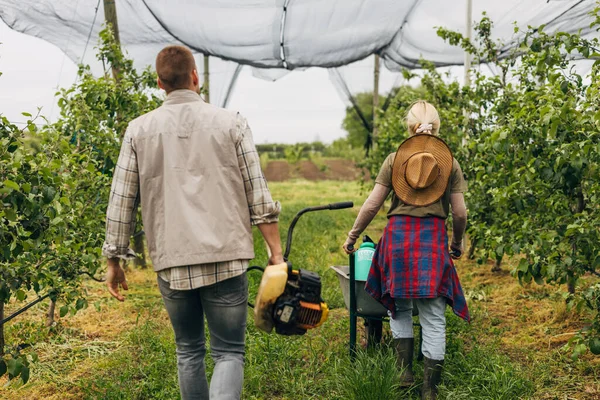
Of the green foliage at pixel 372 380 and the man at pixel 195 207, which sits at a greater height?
the man at pixel 195 207

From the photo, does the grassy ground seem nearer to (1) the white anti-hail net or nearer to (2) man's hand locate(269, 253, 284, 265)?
(2) man's hand locate(269, 253, 284, 265)

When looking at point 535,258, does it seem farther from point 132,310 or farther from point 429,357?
point 132,310

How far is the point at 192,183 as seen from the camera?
2164mm

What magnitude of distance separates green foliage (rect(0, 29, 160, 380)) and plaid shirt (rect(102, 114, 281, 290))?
1.25 ft

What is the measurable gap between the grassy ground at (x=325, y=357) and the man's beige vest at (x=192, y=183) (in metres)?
1.15

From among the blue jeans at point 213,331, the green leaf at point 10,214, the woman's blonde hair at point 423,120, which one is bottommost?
the blue jeans at point 213,331

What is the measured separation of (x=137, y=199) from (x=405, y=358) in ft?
5.28

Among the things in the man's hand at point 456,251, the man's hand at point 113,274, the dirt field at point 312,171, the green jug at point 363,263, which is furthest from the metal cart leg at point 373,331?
the dirt field at point 312,171

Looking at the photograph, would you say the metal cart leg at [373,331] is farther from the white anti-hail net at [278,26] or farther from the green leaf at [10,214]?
the white anti-hail net at [278,26]

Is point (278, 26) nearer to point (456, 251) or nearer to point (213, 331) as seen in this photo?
point (456, 251)

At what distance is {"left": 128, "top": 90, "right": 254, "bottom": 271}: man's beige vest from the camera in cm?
216

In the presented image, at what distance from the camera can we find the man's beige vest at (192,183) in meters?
2.16

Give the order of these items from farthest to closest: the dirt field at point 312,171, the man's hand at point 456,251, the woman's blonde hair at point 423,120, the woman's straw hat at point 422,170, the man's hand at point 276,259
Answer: the dirt field at point 312,171, the man's hand at point 456,251, the woman's blonde hair at point 423,120, the woman's straw hat at point 422,170, the man's hand at point 276,259

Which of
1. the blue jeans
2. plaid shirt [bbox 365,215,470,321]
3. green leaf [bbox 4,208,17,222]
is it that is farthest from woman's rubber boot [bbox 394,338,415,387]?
green leaf [bbox 4,208,17,222]
